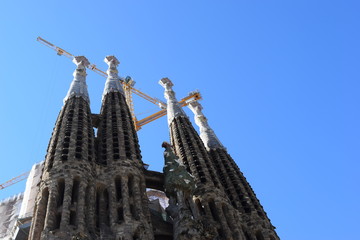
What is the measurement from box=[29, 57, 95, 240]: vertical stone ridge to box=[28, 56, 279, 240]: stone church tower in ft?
0.15

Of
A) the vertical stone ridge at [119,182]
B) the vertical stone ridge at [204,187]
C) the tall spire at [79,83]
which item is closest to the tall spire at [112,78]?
the tall spire at [79,83]

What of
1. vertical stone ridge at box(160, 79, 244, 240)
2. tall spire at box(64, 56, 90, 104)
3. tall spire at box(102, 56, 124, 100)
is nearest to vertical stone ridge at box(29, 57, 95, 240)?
tall spire at box(64, 56, 90, 104)

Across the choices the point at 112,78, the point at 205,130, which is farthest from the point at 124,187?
the point at 112,78

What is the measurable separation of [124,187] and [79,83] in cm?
1418

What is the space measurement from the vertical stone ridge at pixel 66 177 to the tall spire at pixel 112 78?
21.1ft

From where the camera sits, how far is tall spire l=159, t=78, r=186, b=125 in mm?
43438

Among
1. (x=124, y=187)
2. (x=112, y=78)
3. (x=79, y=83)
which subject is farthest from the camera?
(x=112, y=78)

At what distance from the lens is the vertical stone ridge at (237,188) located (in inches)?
1222

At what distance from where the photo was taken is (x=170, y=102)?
4616 centimetres

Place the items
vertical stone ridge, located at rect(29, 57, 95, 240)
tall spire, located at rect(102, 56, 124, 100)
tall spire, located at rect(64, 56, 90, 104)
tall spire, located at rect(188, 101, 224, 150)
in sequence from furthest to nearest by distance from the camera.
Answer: tall spire, located at rect(188, 101, 224, 150) < tall spire, located at rect(102, 56, 124, 100) < tall spire, located at rect(64, 56, 90, 104) < vertical stone ridge, located at rect(29, 57, 95, 240)

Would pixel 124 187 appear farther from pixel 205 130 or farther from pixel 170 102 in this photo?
pixel 170 102

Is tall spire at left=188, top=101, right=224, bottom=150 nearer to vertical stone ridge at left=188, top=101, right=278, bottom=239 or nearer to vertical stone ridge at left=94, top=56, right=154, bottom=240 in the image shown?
vertical stone ridge at left=188, top=101, right=278, bottom=239

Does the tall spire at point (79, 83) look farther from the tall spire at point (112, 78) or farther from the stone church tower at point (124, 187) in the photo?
the tall spire at point (112, 78)

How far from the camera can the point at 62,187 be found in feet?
85.4
